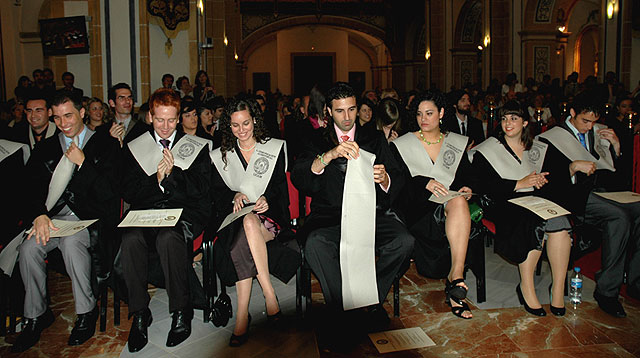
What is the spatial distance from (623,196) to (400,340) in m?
2.04

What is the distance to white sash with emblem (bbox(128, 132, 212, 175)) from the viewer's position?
11.8 ft

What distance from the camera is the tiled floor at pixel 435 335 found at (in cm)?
301

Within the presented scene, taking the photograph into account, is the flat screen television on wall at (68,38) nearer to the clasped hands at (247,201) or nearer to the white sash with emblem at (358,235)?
the clasped hands at (247,201)

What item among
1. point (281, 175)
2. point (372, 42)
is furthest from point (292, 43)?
point (281, 175)

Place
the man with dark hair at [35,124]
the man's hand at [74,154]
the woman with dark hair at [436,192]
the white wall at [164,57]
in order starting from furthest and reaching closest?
1. the white wall at [164,57]
2. the man with dark hair at [35,124]
3. the woman with dark hair at [436,192]
4. the man's hand at [74,154]

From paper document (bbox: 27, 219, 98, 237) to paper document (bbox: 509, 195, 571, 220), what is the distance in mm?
2947

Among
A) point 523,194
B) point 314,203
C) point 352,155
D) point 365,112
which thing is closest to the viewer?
point 352,155

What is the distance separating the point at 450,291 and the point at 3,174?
3.36 m

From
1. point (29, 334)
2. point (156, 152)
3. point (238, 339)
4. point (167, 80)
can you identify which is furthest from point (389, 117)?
point (167, 80)

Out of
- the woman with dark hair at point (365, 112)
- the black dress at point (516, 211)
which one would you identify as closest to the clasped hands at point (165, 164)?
Answer: the black dress at point (516, 211)

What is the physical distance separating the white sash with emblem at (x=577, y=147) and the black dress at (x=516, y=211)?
87 millimetres

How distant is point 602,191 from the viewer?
3951 millimetres

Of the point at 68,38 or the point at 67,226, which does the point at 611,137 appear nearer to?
the point at 67,226

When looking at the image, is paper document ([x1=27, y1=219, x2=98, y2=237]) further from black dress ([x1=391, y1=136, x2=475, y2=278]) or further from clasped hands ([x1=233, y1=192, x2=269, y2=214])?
black dress ([x1=391, y1=136, x2=475, y2=278])
